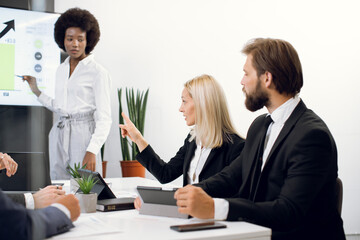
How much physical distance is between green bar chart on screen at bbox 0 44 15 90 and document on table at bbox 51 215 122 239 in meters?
2.85

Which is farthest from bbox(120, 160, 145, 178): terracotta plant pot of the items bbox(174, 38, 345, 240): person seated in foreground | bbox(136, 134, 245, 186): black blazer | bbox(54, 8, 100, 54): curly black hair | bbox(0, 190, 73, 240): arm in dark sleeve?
bbox(0, 190, 73, 240): arm in dark sleeve

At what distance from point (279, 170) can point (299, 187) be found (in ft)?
0.56

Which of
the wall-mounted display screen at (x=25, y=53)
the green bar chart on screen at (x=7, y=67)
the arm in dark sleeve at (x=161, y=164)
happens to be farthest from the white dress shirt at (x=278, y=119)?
the green bar chart on screen at (x=7, y=67)

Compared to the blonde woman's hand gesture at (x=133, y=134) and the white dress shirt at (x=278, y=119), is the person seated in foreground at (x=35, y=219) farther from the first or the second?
the blonde woman's hand gesture at (x=133, y=134)

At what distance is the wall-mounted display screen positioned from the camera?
4.11 metres

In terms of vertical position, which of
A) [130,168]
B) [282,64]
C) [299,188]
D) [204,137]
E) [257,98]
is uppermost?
[282,64]

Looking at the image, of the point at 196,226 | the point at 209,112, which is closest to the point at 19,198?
the point at 196,226

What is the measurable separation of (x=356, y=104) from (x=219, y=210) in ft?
15.1

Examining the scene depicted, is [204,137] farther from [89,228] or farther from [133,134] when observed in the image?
[89,228]

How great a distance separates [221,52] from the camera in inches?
209

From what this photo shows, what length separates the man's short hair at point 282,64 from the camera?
2070 mm

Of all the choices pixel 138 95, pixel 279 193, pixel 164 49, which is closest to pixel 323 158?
pixel 279 193

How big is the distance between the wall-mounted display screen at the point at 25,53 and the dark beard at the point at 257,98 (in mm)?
2629

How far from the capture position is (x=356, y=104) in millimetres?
5609
